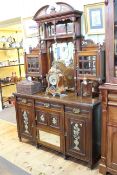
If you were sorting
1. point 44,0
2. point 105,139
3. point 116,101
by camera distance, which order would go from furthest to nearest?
point 44,0, point 105,139, point 116,101

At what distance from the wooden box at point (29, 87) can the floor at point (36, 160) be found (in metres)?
0.82

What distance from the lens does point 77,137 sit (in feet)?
8.29

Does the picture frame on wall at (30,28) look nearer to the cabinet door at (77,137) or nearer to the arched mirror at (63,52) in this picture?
the arched mirror at (63,52)

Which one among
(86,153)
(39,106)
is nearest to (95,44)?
(39,106)

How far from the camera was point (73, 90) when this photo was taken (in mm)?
2926

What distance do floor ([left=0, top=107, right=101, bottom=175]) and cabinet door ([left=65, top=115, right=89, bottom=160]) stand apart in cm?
15

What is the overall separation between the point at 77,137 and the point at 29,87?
0.94 metres

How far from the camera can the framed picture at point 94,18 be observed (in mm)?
2572

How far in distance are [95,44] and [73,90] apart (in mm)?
693

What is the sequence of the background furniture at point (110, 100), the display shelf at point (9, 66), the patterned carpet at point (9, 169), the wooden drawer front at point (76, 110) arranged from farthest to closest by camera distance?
the display shelf at point (9, 66)
the patterned carpet at point (9, 169)
the wooden drawer front at point (76, 110)
the background furniture at point (110, 100)

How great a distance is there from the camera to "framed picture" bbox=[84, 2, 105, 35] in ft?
8.44

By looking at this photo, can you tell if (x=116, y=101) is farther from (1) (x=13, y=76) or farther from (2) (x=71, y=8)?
(1) (x=13, y=76)

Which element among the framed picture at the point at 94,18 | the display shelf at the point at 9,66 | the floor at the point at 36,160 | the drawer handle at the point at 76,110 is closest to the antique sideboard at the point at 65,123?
the drawer handle at the point at 76,110

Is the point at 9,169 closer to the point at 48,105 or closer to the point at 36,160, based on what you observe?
the point at 36,160
